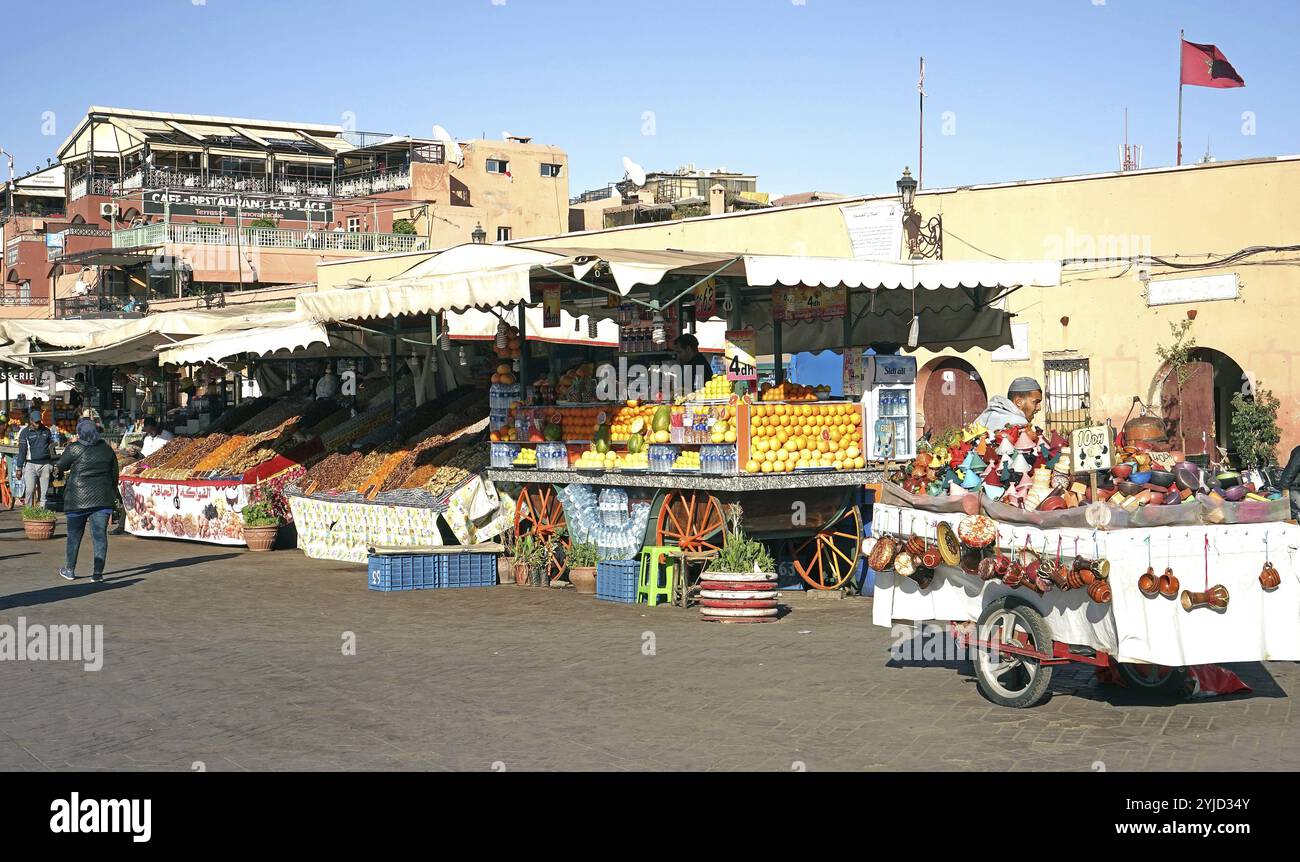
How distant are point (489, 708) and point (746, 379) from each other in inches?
198

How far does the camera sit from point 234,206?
6025 centimetres

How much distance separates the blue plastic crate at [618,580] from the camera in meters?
13.0

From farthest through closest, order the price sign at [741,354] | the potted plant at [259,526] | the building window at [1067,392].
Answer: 1. the building window at [1067,392]
2. the potted plant at [259,526]
3. the price sign at [741,354]

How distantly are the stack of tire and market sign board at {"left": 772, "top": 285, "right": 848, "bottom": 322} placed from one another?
9.37 feet

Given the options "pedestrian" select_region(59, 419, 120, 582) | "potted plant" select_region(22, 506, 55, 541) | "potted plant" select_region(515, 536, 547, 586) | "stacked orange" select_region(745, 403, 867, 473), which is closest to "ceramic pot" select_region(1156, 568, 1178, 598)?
"stacked orange" select_region(745, 403, 867, 473)

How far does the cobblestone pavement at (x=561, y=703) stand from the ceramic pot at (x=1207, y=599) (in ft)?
2.26

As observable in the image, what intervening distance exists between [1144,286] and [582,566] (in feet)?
38.2

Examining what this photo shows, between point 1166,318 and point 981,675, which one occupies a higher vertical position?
point 1166,318

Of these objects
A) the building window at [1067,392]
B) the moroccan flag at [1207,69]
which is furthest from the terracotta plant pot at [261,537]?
the moroccan flag at [1207,69]

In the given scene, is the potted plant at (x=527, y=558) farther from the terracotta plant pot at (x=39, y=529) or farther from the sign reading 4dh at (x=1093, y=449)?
the terracotta plant pot at (x=39, y=529)

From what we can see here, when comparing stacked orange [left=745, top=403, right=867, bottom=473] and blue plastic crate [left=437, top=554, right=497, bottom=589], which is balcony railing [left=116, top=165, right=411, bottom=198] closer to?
blue plastic crate [left=437, top=554, right=497, bottom=589]
